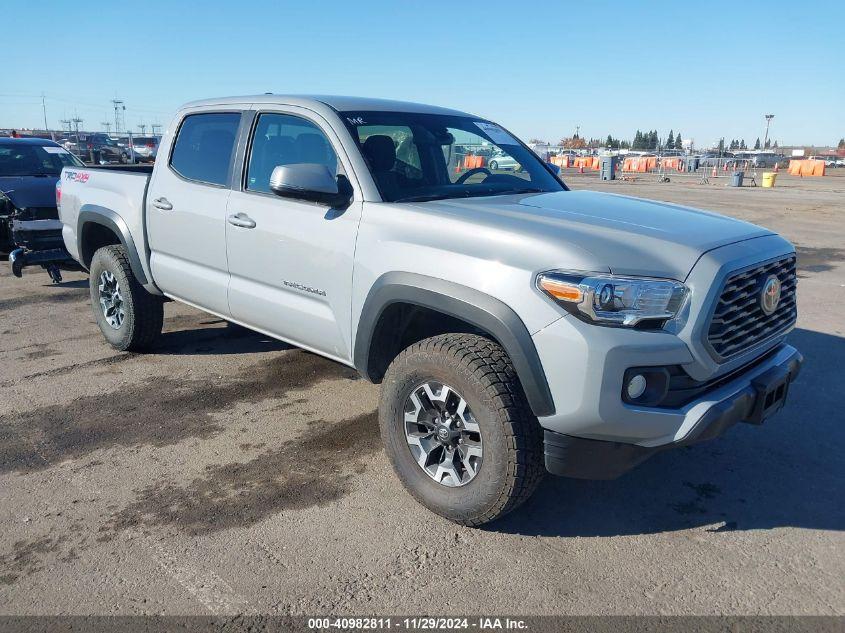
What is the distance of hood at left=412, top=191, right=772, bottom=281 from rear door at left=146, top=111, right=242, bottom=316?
1639 millimetres

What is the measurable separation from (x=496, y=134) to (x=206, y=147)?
1990 mm

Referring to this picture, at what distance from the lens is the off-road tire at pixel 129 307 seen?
5320 millimetres

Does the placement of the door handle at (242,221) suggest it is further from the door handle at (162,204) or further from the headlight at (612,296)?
the headlight at (612,296)

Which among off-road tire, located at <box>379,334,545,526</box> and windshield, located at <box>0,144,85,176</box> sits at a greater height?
windshield, located at <box>0,144,85,176</box>

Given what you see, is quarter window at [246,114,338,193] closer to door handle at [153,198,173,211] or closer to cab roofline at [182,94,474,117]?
cab roofline at [182,94,474,117]

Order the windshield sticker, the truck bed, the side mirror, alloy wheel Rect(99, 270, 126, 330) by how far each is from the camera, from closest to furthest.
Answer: the side mirror → the windshield sticker → the truck bed → alloy wheel Rect(99, 270, 126, 330)

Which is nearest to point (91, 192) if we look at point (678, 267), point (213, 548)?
point (213, 548)

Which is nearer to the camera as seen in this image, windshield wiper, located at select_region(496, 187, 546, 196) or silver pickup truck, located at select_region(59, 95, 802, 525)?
silver pickup truck, located at select_region(59, 95, 802, 525)

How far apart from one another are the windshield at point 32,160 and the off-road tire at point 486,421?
7215 millimetres

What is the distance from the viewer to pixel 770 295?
312cm

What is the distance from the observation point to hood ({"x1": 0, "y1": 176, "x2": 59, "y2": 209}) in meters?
7.68

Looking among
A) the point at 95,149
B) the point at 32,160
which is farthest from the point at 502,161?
the point at 95,149

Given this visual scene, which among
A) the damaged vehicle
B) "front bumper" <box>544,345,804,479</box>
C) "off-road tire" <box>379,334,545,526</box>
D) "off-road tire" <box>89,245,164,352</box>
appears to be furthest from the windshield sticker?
the damaged vehicle

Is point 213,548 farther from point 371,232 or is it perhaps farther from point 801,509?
point 801,509
